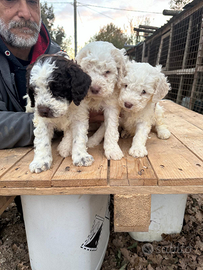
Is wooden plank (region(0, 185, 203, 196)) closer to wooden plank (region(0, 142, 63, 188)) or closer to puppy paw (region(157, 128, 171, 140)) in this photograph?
wooden plank (region(0, 142, 63, 188))

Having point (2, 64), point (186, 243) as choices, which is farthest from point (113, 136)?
point (186, 243)

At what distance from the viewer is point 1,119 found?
212cm

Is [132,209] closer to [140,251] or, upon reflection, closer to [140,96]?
[140,96]

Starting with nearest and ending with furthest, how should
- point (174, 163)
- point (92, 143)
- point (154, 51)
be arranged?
1. point (174, 163)
2. point (92, 143)
3. point (154, 51)

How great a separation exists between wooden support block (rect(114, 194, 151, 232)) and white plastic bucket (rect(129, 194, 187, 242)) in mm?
989

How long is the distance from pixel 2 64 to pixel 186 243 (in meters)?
3.41

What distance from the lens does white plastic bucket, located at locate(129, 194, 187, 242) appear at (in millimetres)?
2537

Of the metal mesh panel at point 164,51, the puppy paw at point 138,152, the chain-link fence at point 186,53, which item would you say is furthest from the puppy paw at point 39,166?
the metal mesh panel at point 164,51

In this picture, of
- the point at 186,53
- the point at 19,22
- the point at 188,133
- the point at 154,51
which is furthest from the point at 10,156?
the point at 154,51

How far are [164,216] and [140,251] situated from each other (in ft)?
1.90

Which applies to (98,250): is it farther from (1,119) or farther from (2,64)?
(2,64)

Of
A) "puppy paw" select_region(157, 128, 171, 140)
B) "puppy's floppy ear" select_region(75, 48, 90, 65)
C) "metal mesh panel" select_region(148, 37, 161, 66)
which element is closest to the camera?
"puppy's floppy ear" select_region(75, 48, 90, 65)

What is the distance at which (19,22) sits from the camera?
110 inches

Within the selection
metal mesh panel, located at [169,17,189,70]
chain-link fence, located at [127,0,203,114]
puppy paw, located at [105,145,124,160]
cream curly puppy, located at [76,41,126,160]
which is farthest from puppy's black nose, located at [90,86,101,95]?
metal mesh panel, located at [169,17,189,70]
